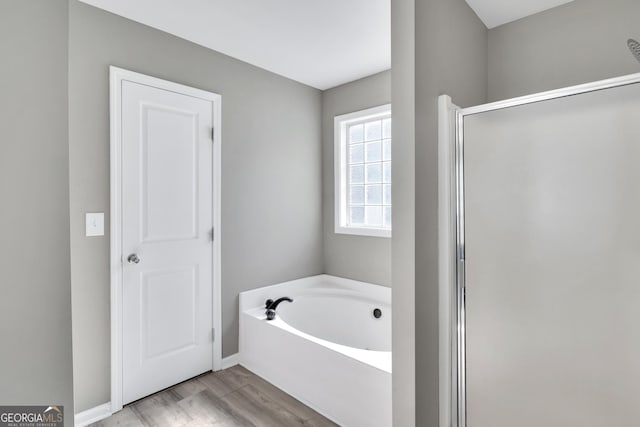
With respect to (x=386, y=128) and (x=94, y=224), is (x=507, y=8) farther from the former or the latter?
(x=94, y=224)

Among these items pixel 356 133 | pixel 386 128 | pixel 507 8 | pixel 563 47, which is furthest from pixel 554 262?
pixel 356 133

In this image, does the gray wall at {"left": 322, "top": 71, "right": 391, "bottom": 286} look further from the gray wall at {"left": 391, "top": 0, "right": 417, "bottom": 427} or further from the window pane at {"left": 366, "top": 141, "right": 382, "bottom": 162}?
the gray wall at {"left": 391, "top": 0, "right": 417, "bottom": 427}

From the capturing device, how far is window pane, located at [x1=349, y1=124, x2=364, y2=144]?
3.15 m

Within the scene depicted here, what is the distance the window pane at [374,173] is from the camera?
9.92ft

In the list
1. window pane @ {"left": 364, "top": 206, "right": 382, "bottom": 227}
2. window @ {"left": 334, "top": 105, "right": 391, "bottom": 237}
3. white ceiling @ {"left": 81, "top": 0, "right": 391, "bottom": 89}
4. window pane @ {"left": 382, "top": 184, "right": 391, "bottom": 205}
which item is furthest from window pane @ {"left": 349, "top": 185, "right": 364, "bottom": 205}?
white ceiling @ {"left": 81, "top": 0, "right": 391, "bottom": 89}

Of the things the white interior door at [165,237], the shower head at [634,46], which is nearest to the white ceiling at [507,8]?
the shower head at [634,46]

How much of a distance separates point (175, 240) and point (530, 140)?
2.25 m

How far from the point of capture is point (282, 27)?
215 centimetres

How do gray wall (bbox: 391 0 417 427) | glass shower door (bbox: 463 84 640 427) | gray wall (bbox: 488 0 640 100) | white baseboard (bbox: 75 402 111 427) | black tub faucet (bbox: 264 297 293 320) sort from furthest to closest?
black tub faucet (bbox: 264 297 293 320) → white baseboard (bbox: 75 402 111 427) → gray wall (bbox: 488 0 640 100) → gray wall (bbox: 391 0 417 427) → glass shower door (bbox: 463 84 640 427)

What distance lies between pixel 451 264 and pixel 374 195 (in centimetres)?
154

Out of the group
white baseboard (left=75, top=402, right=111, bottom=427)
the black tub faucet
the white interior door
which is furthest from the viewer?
the black tub faucet

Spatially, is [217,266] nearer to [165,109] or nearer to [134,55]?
[165,109]

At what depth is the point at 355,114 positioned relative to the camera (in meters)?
3.06

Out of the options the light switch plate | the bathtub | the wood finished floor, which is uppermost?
the light switch plate
